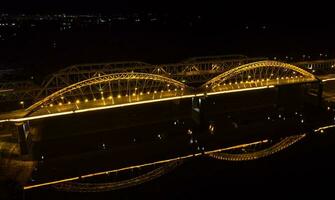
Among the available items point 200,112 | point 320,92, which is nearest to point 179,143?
point 200,112

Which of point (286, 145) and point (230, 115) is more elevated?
point (230, 115)

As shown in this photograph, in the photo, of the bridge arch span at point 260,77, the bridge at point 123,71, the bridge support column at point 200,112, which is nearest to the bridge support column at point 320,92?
the bridge arch span at point 260,77

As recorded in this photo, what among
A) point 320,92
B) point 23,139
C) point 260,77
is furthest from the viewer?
point 320,92

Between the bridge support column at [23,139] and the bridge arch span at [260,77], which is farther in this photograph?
the bridge arch span at [260,77]

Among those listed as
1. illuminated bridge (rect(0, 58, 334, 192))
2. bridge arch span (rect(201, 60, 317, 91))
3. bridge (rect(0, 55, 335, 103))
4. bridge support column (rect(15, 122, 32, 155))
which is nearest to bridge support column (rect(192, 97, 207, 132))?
illuminated bridge (rect(0, 58, 334, 192))

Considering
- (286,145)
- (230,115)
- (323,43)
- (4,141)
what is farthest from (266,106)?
(323,43)

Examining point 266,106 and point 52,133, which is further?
point 266,106

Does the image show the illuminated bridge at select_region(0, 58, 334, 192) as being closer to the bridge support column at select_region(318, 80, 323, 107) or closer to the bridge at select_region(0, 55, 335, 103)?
the bridge at select_region(0, 55, 335, 103)

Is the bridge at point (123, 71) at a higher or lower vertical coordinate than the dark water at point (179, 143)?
higher

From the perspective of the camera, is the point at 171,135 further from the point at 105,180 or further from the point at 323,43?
the point at 323,43

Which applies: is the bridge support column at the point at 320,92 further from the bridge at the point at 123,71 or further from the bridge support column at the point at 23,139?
the bridge support column at the point at 23,139

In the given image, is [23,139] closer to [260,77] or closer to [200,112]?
[200,112]
